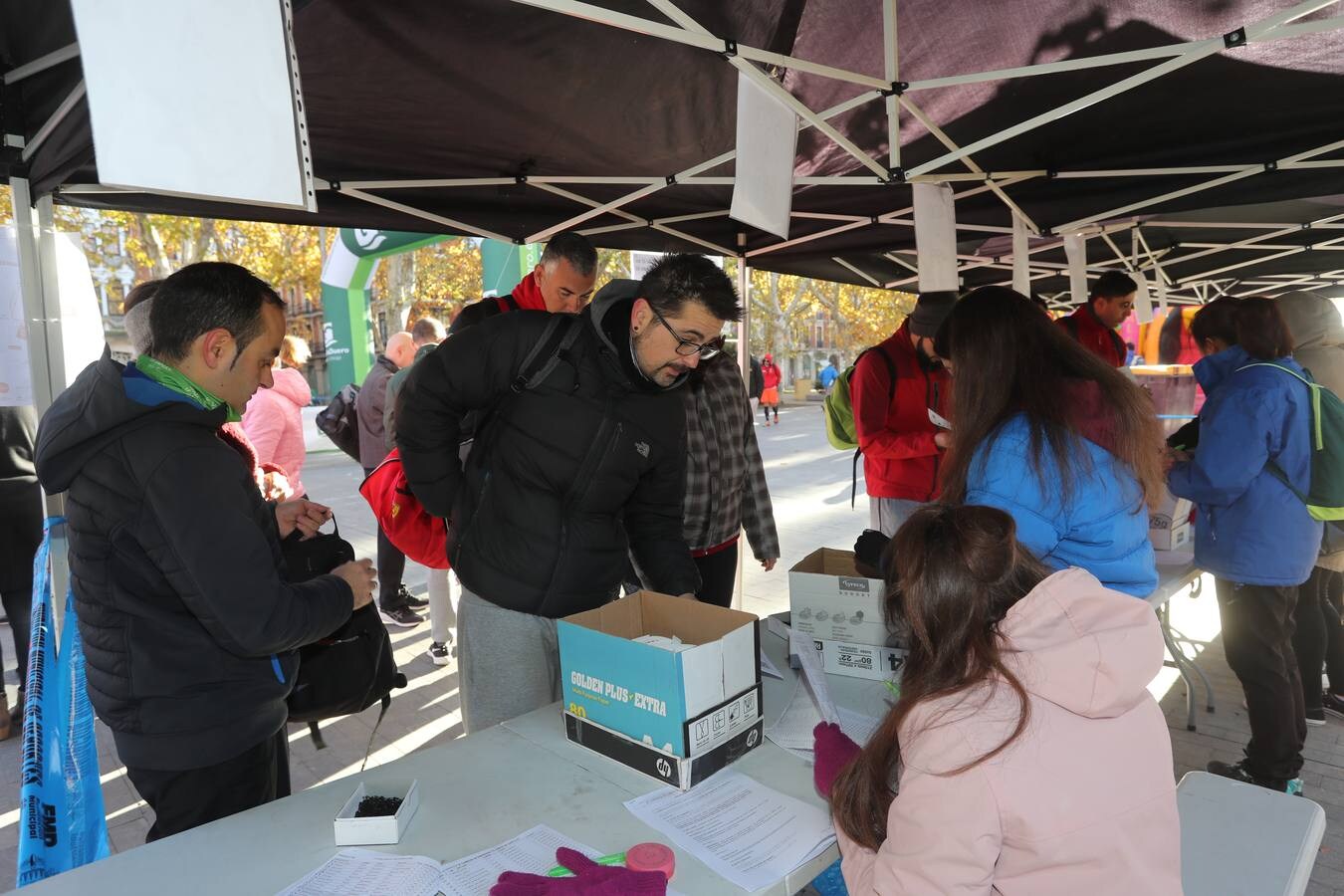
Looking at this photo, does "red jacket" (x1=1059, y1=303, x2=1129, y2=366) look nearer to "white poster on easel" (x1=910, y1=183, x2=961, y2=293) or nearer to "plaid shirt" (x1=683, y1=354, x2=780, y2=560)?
"white poster on easel" (x1=910, y1=183, x2=961, y2=293)

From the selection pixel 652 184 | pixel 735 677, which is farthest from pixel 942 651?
pixel 652 184

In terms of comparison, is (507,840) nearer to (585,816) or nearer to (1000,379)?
(585,816)

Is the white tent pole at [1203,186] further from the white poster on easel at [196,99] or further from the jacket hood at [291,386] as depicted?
the jacket hood at [291,386]

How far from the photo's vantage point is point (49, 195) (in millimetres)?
2320

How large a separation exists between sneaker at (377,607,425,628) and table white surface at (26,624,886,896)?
3.46m

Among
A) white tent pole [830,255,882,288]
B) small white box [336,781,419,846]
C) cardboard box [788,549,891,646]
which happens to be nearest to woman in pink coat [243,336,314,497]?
cardboard box [788,549,891,646]

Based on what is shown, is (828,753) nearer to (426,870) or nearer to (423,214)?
(426,870)

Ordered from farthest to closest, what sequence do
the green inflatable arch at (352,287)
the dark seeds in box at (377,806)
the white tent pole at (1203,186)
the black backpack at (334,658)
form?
1. the green inflatable arch at (352,287)
2. the white tent pole at (1203,186)
3. the black backpack at (334,658)
4. the dark seeds in box at (377,806)

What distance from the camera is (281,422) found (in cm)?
420

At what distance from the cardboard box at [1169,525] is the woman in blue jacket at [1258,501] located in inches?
14.1

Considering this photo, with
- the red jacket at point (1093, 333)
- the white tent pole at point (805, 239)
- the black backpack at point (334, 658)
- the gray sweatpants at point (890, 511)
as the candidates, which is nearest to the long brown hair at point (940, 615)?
the black backpack at point (334, 658)

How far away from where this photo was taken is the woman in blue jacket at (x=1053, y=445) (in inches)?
63.0

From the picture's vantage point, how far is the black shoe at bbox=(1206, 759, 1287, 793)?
2725 mm

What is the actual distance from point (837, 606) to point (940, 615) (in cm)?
82
